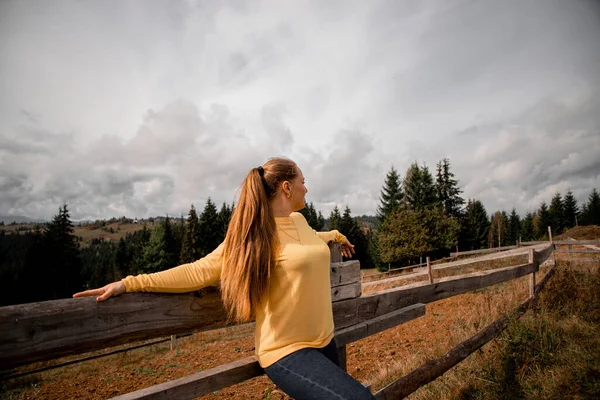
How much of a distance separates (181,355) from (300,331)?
10.7 m

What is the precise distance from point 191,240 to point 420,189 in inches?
1502

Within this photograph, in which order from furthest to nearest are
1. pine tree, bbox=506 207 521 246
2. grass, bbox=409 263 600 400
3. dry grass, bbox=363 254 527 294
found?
pine tree, bbox=506 207 521 246 → dry grass, bbox=363 254 527 294 → grass, bbox=409 263 600 400

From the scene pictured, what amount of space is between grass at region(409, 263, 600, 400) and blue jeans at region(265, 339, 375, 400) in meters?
Answer: 2.43

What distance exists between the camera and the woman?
5.36 feet

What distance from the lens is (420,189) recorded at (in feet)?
128

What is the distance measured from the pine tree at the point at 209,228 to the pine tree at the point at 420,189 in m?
33.3

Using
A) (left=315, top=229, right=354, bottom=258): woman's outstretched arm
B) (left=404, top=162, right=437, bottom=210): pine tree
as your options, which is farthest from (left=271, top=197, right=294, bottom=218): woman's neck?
(left=404, top=162, right=437, bottom=210): pine tree

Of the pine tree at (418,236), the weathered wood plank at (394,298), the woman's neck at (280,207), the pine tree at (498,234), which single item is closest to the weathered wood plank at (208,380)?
the weathered wood plank at (394,298)

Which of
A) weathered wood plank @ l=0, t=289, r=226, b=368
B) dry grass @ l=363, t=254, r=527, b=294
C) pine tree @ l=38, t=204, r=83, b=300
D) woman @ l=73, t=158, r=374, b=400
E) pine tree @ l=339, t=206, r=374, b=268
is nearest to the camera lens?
weathered wood plank @ l=0, t=289, r=226, b=368

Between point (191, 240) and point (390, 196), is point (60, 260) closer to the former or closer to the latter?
point (191, 240)

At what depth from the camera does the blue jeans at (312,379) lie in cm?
160

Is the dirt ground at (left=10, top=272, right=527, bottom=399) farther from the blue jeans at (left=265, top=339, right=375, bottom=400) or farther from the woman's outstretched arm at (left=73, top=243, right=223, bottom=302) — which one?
the woman's outstretched arm at (left=73, top=243, right=223, bottom=302)

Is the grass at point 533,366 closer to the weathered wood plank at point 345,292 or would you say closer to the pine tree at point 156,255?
→ the weathered wood plank at point 345,292

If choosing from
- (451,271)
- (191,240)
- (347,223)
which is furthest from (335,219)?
(451,271)
